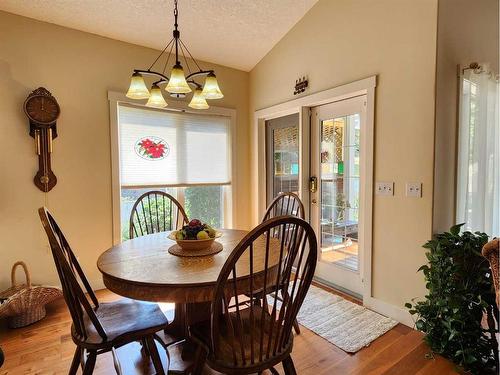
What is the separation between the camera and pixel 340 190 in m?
3.04

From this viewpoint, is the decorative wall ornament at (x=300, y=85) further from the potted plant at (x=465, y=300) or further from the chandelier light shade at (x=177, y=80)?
the potted plant at (x=465, y=300)

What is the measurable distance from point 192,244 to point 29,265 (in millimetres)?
2002

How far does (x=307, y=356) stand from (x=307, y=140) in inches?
82.9

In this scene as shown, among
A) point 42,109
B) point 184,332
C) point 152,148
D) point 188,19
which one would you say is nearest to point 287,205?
point 184,332

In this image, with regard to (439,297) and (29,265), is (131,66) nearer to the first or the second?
(29,265)

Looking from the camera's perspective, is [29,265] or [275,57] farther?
[275,57]

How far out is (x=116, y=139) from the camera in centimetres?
308

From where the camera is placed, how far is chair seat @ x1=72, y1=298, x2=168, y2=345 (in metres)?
1.44

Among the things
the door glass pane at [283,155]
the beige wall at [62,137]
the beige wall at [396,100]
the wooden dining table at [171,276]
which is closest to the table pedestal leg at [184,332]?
the wooden dining table at [171,276]

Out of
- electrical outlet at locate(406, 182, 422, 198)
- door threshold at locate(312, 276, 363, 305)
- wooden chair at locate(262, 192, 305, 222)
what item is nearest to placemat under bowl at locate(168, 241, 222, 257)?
wooden chair at locate(262, 192, 305, 222)

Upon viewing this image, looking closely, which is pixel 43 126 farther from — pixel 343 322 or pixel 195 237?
pixel 343 322

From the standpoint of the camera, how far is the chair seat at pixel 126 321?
1438 millimetres

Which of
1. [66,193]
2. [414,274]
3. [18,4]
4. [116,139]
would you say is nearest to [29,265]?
[66,193]

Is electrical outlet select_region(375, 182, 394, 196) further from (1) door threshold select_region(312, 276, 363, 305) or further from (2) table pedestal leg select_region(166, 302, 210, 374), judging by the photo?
(2) table pedestal leg select_region(166, 302, 210, 374)
